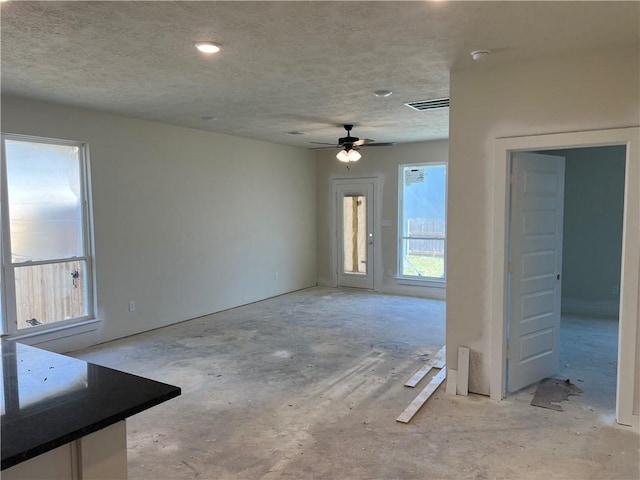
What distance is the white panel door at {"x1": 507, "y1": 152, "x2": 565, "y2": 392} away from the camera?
355 cm

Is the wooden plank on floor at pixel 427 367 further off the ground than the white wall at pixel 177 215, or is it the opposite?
the white wall at pixel 177 215

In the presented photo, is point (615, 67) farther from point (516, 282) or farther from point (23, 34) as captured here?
point (23, 34)

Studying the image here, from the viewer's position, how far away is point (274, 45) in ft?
9.64

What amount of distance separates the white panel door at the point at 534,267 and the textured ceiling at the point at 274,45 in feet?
3.15

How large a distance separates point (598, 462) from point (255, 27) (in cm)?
326

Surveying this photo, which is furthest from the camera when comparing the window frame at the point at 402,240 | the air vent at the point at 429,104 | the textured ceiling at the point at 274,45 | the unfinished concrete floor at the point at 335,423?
the window frame at the point at 402,240

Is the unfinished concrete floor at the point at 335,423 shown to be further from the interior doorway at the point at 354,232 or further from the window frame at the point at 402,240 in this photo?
the interior doorway at the point at 354,232

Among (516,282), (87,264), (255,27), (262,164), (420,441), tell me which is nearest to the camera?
(255,27)

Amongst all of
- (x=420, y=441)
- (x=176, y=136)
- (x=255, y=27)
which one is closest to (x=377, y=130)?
(x=176, y=136)

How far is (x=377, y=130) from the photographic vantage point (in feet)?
20.8

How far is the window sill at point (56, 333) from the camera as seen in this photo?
4469 mm

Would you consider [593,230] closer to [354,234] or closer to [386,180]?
[386,180]

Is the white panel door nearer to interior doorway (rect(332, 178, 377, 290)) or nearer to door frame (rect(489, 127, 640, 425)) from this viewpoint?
door frame (rect(489, 127, 640, 425))

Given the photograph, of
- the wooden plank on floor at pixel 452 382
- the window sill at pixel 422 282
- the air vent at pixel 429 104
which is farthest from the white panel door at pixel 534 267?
the window sill at pixel 422 282
